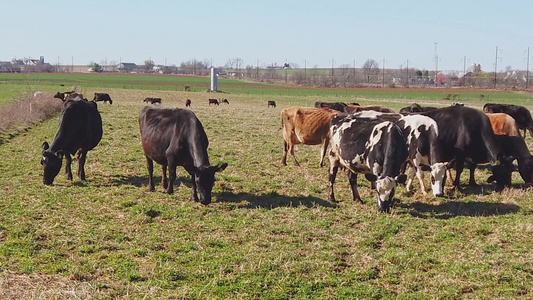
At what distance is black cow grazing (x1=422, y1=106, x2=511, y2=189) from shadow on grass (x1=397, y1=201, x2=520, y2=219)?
4.62 ft

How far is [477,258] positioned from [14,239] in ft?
22.6

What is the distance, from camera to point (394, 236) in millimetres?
8570

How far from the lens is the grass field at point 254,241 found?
6.43m

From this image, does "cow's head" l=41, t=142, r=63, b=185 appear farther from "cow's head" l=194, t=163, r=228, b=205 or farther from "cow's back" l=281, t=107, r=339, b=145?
"cow's back" l=281, t=107, r=339, b=145

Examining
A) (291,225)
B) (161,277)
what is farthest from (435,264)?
(161,277)

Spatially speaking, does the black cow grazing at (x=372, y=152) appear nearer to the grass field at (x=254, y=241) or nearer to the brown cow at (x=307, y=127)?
the grass field at (x=254, y=241)

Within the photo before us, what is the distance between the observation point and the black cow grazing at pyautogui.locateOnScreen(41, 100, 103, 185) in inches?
468

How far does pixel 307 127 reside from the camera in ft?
49.3

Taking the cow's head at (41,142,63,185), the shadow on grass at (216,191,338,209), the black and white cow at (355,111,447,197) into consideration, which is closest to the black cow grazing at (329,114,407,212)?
the shadow on grass at (216,191,338,209)

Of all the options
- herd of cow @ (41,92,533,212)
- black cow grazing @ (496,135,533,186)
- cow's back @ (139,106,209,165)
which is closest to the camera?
herd of cow @ (41,92,533,212)

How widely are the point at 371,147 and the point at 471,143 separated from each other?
3.14 metres

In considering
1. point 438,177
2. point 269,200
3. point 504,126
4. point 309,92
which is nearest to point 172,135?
point 269,200

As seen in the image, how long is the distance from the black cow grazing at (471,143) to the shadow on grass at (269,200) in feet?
10.6

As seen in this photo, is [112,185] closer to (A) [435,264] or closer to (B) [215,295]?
(B) [215,295]
